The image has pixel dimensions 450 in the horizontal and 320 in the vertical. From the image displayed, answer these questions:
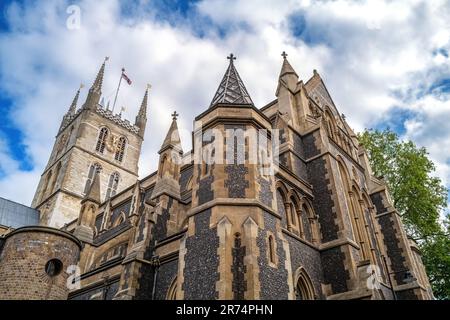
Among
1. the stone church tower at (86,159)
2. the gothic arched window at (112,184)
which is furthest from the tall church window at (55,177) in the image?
the gothic arched window at (112,184)

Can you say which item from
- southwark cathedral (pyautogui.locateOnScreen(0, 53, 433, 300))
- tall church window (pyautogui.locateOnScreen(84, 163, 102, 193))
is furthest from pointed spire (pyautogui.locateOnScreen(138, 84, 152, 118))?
southwark cathedral (pyautogui.locateOnScreen(0, 53, 433, 300))

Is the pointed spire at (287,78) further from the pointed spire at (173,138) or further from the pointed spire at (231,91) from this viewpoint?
the pointed spire at (173,138)

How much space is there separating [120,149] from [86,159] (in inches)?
221

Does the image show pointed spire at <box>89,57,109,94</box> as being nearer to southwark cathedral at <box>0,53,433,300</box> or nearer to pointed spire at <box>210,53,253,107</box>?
southwark cathedral at <box>0,53,433,300</box>

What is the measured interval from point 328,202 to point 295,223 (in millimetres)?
1804

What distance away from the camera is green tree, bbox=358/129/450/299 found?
66.9 ft

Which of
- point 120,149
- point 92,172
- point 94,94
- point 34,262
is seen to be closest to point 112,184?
point 92,172

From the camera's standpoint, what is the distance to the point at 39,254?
11336 mm

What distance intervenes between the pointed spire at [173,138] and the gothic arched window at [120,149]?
24.1m

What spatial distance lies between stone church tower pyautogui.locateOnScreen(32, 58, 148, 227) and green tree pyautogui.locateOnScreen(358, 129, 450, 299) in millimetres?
26463
